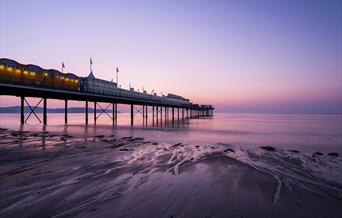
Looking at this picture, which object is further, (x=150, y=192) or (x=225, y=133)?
(x=225, y=133)

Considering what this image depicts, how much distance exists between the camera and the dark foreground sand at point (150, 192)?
450 cm

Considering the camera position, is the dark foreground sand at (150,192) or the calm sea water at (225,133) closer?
the dark foreground sand at (150,192)

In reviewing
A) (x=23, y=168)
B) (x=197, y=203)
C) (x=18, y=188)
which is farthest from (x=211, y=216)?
(x=23, y=168)

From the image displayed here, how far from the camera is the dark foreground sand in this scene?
450 centimetres

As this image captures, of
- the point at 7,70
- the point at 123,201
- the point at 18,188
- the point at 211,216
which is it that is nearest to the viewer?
the point at 211,216

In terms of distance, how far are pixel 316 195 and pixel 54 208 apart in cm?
642

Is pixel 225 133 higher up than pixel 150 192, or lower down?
lower down

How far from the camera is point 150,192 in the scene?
18.6 ft

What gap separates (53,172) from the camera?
735cm

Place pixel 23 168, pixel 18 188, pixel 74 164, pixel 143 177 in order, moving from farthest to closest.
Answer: pixel 74 164 < pixel 23 168 < pixel 143 177 < pixel 18 188

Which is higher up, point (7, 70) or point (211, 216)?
point (7, 70)

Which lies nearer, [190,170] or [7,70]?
[190,170]

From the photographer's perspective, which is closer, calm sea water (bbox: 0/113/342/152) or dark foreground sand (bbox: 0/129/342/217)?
dark foreground sand (bbox: 0/129/342/217)

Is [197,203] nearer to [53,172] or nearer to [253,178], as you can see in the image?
[253,178]
